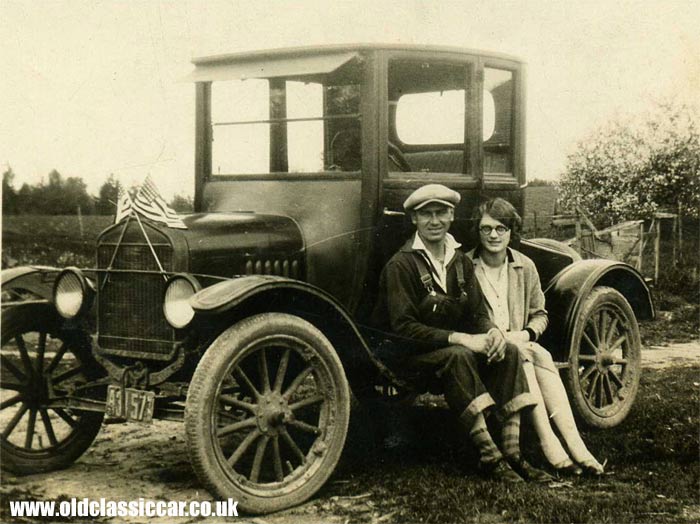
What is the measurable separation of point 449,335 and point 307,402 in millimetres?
803

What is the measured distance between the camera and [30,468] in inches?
172

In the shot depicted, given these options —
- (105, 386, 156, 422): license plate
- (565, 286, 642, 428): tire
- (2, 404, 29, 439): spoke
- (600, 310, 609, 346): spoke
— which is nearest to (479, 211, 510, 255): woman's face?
(565, 286, 642, 428): tire

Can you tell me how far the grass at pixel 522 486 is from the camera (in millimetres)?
3750

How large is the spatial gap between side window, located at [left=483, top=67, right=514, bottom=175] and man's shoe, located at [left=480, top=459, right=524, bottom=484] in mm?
1812

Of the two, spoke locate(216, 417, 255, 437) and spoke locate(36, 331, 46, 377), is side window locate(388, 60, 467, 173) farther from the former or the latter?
spoke locate(36, 331, 46, 377)

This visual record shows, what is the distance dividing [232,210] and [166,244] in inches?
39.0

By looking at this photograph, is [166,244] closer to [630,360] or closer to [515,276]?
[515,276]

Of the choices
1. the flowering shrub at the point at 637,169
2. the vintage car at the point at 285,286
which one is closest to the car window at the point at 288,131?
the vintage car at the point at 285,286

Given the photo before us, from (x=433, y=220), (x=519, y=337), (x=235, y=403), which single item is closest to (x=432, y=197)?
(x=433, y=220)

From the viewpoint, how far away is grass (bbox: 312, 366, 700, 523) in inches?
148

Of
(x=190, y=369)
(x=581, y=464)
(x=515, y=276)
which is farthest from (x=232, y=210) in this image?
(x=581, y=464)

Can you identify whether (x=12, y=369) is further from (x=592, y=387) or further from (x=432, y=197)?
(x=592, y=387)

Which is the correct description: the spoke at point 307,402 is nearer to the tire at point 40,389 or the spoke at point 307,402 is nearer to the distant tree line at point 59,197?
the tire at point 40,389

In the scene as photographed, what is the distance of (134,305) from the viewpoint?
420 centimetres
